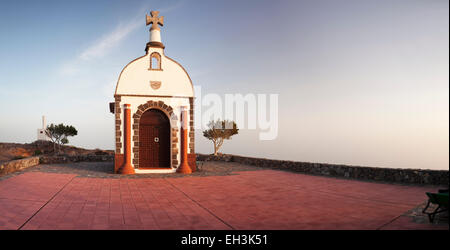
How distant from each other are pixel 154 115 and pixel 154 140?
1.29m

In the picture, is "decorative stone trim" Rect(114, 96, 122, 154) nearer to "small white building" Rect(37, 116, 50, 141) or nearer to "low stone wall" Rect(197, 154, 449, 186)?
"low stone wall" Rect(197, 154, 449, 186)

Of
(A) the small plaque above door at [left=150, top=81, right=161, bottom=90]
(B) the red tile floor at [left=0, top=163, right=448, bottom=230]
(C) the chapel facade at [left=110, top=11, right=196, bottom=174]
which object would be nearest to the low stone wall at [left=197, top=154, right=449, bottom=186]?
(B) the red tile floor at [left=0, top=163, right=448, bottom=230]

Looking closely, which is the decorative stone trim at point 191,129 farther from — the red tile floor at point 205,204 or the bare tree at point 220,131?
the bare tree at point 220,131

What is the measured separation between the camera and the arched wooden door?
14.0 m

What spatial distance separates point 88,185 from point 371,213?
8.85 meters

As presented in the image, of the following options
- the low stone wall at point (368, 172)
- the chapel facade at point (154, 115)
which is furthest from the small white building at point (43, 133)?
the low stone wall at point (368, 172)

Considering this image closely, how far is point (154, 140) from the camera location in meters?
14.1

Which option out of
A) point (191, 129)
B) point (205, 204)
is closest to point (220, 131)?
point (191, 129)

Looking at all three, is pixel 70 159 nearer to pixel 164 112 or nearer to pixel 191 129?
pixel 164 112

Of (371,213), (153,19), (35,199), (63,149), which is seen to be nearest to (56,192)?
(35,199)

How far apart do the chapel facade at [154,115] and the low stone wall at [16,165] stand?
4.46 meters
